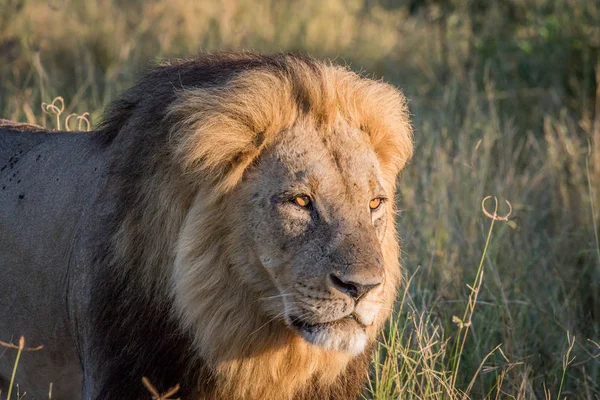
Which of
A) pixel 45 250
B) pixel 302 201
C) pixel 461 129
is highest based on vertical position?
pixel 302 201

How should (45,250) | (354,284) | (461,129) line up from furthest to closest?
(461,129)
(45,250)
(354,284)

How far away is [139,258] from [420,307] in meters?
1.98

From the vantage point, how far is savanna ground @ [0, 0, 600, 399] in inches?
190

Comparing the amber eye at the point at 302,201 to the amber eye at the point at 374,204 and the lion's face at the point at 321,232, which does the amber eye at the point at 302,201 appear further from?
the amber eye at the point at 374,204

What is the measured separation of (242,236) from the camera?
328 centimetres

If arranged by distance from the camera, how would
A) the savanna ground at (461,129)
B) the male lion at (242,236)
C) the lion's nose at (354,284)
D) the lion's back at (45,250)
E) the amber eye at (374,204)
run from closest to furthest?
1. the lion's nose at (354,284)
2. the male lion at (242,236)
3. the amber eye at (374,204)
4. the lion's back at (45,250)
5. the savanna ground at (461,129)

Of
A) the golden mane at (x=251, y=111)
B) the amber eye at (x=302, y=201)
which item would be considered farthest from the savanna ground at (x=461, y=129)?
the golden mane at (x=251, y=111)

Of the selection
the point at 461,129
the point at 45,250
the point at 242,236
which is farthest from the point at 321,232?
the point at 461,129

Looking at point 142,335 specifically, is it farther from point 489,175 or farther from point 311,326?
point 489,175

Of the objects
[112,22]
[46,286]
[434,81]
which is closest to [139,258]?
[46,286]

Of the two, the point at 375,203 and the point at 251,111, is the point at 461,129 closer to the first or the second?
the point at 375,203

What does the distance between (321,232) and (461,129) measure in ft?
14.3

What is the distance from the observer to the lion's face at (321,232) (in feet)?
10.1

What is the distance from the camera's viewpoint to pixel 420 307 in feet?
16.4
